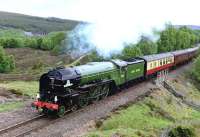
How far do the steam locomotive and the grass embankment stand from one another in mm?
2867

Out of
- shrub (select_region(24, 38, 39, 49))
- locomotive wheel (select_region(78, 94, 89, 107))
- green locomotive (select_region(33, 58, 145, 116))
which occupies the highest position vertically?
shrub (select_region(24, 38, 39, 49))

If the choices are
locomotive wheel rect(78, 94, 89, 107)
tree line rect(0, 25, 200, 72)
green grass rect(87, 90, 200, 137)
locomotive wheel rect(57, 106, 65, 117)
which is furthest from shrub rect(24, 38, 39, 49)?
locomotive wheel rect(57, 106, 65, 117)

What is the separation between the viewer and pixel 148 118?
27609mm

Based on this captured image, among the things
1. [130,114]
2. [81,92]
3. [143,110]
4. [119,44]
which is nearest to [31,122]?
[81,92]

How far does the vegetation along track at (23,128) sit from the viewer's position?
20547mm

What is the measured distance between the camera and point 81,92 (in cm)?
2683

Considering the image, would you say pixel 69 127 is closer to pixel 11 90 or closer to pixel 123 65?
pixel 11 90

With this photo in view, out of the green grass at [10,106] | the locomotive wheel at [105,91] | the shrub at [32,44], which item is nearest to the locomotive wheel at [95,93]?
the locomotive wheel at [105,91]

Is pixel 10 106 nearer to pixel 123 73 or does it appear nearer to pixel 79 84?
pixel 79 84

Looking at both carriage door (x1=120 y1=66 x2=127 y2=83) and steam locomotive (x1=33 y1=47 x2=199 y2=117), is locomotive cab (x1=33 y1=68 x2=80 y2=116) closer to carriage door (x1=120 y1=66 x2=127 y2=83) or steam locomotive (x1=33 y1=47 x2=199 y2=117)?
steam locomotive (x1=33 y1=47 x2=199 y2=117)

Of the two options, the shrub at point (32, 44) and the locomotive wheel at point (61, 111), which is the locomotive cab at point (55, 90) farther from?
the shrub at point (32, 44)

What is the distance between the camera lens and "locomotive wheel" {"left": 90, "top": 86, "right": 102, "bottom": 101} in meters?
28.7

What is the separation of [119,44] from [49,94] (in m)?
23.0

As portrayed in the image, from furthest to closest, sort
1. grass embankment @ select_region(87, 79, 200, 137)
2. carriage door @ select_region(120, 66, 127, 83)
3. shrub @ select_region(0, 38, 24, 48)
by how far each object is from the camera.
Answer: shrub @ select_region(0, 38, 24, 48) < carriage door @ select_region(120, 66, 127, 83) < grass embankment @ select_region(87, 79, 200, 137)
